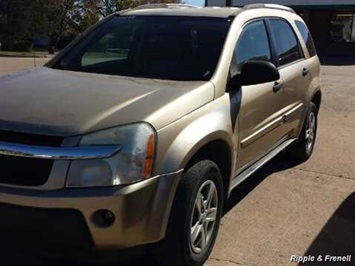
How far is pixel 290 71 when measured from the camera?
18.8 ft

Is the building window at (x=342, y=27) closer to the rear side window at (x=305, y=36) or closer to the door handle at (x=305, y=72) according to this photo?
the rear side window at (x=305, y=36)

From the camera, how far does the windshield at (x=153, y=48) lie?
4359 mm

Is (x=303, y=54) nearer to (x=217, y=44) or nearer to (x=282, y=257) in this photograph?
(x=217, y=44)

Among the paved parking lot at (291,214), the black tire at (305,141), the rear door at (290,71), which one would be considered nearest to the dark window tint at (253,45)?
the rear door at (290,71)

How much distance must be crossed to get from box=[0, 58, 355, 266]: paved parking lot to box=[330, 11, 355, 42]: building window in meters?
30.8

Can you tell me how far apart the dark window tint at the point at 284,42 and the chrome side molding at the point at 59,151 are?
9.51ft

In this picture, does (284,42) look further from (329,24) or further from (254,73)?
(329,24)

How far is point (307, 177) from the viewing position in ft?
20.3

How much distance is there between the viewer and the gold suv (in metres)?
3.09

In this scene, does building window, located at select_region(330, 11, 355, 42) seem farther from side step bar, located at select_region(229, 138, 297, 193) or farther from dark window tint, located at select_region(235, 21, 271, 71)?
dark window tint, located at select_region(235, 21, 271, 71)

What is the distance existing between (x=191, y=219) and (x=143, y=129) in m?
0.75

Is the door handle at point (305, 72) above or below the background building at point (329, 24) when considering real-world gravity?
above

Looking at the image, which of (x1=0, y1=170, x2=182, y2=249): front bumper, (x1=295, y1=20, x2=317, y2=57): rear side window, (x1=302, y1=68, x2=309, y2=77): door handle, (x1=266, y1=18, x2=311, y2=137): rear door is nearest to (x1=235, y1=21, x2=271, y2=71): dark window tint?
(x1=266, y1=18, x2=311, y2=137): rear door

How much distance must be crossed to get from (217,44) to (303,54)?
2343 mm
